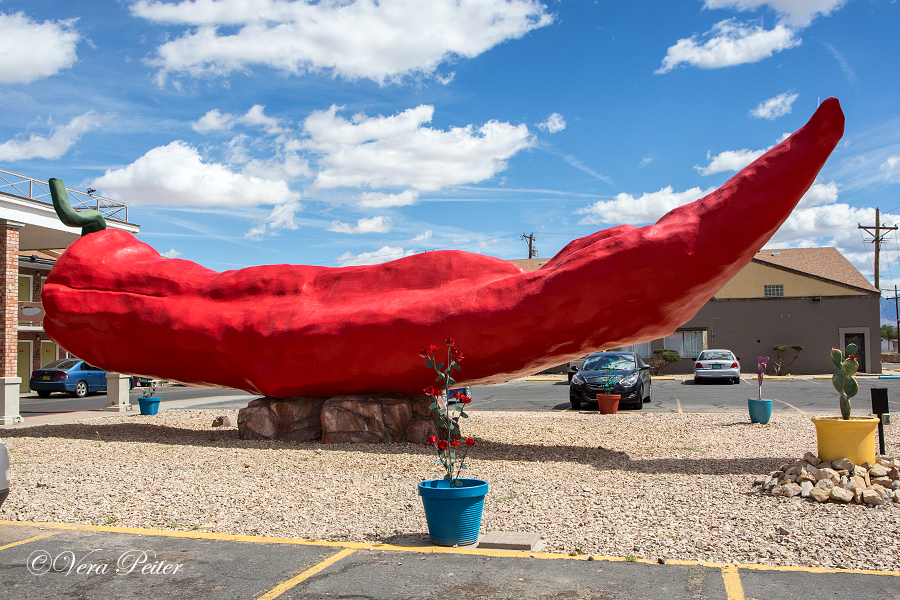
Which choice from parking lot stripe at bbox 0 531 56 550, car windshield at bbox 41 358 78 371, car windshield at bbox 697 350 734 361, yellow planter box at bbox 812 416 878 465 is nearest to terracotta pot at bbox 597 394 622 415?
yellow planter box at bbox 812 416 878 465

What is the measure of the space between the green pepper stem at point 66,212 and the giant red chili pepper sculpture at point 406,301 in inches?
2.8

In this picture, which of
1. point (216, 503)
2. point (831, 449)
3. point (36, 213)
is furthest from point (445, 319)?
point (36, 213)

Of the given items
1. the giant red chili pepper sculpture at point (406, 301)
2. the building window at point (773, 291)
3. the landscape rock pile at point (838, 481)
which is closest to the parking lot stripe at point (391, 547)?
the landscape rock pile at point (838, 481)

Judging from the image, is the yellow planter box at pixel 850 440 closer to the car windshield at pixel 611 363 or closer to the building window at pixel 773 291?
the car windshield at pixel 611 363

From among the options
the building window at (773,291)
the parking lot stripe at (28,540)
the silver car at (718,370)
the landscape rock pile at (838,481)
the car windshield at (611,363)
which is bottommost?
the silver car at (718,370)

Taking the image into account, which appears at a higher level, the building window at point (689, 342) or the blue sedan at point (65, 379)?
the building window at point (689, 342)

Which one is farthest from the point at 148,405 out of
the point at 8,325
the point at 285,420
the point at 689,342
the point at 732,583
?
the point at 689,342

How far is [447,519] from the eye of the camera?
197 inches

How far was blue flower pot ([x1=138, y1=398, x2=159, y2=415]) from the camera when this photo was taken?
14.8 meters

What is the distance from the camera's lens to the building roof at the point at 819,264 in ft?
104

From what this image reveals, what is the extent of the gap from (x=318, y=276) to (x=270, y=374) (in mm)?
1656

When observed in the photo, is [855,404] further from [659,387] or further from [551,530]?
[551,530]

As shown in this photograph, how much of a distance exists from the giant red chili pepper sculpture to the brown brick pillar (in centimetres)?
313

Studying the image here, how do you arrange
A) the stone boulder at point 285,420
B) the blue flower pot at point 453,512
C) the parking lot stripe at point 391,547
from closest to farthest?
the parking lot stripe at point 391,547
the blue flower pot at point 453,512
the stone boulder at point 285,420
